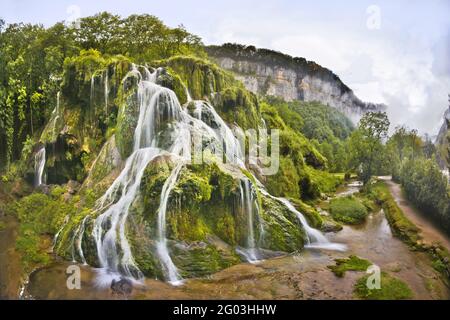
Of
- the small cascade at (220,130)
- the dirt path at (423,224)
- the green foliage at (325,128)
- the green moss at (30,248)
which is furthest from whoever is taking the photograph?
the green foliage at (325,128)

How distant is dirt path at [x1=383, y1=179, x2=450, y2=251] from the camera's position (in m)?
11.8

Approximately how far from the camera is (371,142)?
2106 cm

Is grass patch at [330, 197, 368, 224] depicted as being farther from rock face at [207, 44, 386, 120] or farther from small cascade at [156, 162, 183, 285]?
rock face at [207, 44, 386, 120]

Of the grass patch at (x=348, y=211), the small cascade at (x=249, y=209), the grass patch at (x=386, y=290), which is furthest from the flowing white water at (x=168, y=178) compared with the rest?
the grass patch at (x=386, y=290)

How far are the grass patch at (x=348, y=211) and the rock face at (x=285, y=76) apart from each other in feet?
46.3

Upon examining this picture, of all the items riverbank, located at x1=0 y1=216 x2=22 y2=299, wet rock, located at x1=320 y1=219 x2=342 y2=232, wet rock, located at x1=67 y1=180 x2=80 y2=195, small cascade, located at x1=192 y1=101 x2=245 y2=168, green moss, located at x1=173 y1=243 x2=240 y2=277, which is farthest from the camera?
small cascade, located at x1=192 y1=101 x2=245 y2=168

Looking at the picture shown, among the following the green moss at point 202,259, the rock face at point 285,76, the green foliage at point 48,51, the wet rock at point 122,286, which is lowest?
the wet rock at point 122,286

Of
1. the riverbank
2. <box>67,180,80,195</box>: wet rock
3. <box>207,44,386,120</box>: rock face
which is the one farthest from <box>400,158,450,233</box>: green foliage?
<box>207,44,386,120</box>: rock face

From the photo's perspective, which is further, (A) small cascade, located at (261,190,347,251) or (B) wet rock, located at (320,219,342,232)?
(B) wet rock, located at (320,219,342,232)

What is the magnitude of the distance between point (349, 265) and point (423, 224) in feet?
12.8

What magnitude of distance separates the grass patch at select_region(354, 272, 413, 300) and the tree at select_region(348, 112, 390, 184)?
11.4 m

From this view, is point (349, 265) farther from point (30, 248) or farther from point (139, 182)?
point (30, 248)

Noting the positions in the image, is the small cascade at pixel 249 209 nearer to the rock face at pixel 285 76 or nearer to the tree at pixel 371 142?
the tree at pixel 371 142

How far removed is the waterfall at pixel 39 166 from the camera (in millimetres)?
14805
